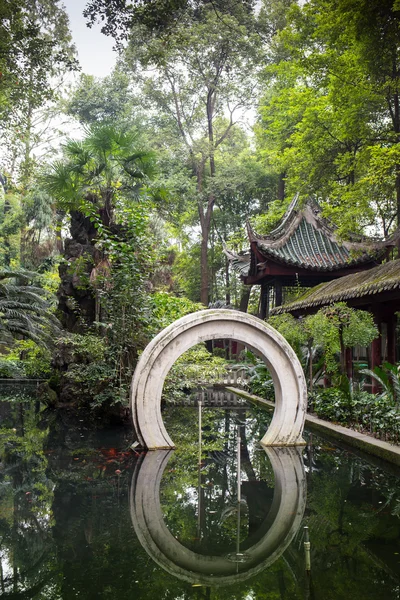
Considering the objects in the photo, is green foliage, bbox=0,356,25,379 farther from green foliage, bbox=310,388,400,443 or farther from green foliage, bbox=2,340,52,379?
green foliage, bbox=310,388,400,443

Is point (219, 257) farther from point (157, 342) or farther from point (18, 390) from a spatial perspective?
point (157, 342)

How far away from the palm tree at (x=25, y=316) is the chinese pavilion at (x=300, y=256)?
7.52 meters

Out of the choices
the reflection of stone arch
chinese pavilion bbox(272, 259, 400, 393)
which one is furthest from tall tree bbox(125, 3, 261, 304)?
the reflection of stone arch

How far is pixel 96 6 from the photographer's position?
13.4 meters

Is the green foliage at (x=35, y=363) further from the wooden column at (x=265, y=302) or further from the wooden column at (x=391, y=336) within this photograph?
the wooden column at (x=391, y=336)

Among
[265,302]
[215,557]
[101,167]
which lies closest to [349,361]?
[265,302]

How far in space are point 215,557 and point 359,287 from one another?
29.2 ft

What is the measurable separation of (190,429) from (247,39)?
24441 millimetres

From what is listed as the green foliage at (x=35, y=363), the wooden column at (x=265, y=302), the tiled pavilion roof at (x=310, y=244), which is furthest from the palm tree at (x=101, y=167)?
the wooden column at (x=265, y=302)

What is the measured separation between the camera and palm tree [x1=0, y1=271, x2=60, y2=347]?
1656 centimetres

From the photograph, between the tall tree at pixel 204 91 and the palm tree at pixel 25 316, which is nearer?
the palm tree at pixel 25 316

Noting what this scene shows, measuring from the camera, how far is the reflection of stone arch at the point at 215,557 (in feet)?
16.2

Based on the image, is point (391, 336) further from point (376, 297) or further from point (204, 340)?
point (204, 340)

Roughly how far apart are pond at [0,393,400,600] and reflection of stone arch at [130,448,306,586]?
19mm
